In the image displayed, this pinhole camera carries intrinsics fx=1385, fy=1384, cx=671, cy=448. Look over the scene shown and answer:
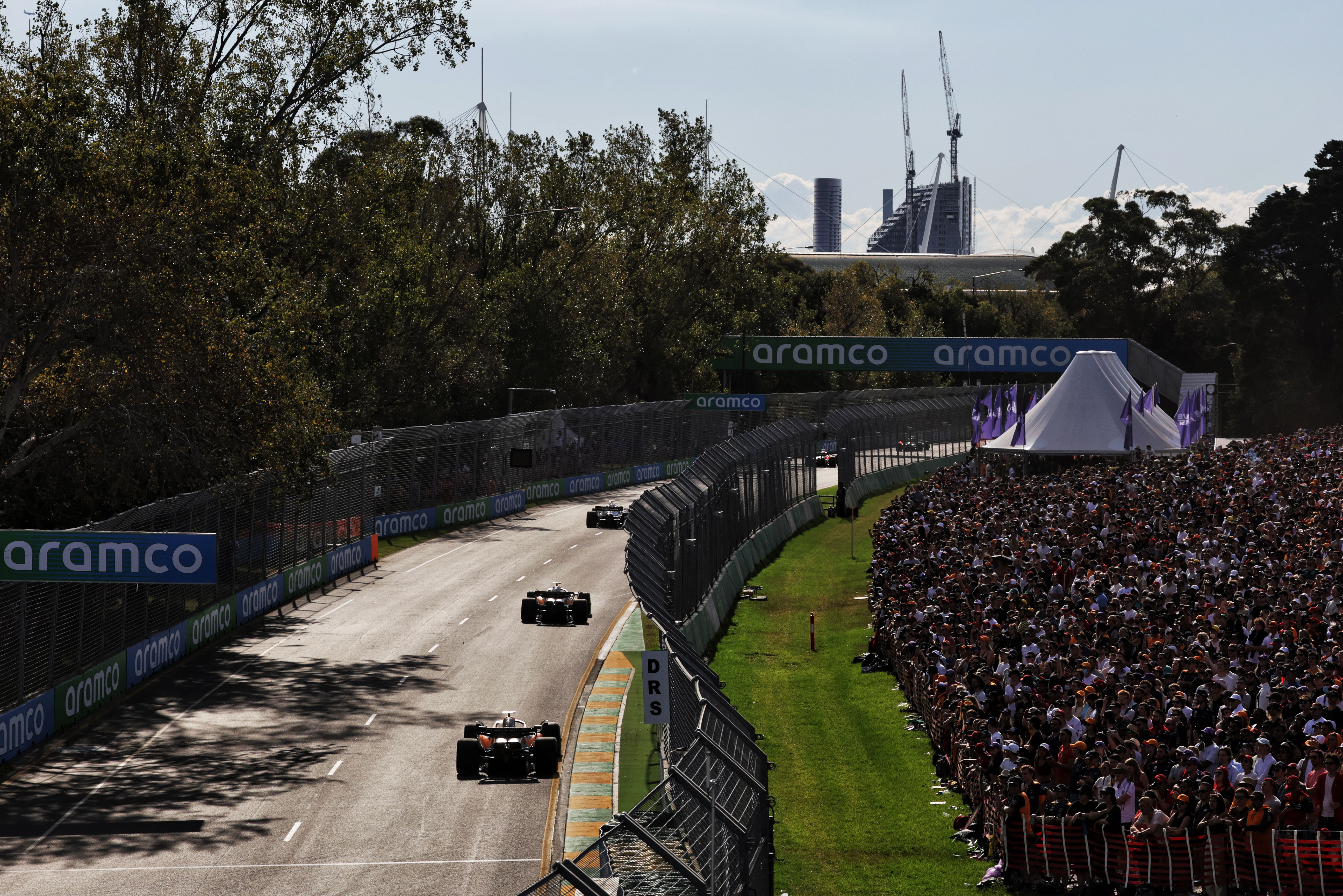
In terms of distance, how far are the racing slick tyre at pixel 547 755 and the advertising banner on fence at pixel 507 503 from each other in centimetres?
3621

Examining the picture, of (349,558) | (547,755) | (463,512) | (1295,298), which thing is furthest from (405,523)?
(1295,298)

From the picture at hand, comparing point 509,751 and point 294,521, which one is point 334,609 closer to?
point 294,521

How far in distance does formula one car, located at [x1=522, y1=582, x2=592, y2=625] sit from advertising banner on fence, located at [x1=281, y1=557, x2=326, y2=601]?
8048 mm

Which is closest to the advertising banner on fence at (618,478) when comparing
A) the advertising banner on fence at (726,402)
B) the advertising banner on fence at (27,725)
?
the advertising banner on fence at (726,402)

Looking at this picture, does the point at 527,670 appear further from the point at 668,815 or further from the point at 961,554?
the point at 668,815

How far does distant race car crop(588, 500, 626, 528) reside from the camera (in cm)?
4991

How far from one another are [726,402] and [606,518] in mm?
24169

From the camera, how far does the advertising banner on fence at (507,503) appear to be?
54.7 metres

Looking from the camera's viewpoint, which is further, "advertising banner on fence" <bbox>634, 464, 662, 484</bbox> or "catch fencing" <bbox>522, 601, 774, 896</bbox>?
"advertising banner on fence" <bbox>634, 464, 662, 484</bbox>

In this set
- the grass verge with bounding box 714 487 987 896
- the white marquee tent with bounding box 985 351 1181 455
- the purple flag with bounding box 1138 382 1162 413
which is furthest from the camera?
the purple flag with bounding box 1138 382 1162 413

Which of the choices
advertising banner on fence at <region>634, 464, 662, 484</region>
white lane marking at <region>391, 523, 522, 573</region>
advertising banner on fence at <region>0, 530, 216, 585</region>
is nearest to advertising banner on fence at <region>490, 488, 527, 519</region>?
white lane marking at <region>391, 523, 522, 573</region>

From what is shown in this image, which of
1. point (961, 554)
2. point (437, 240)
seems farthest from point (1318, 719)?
point (437, 240)

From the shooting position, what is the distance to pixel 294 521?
37.8 m

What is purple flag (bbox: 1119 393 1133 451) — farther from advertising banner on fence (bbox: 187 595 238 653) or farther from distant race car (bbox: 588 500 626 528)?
advertising banner on fence (bbox: 187 595 238 653)
